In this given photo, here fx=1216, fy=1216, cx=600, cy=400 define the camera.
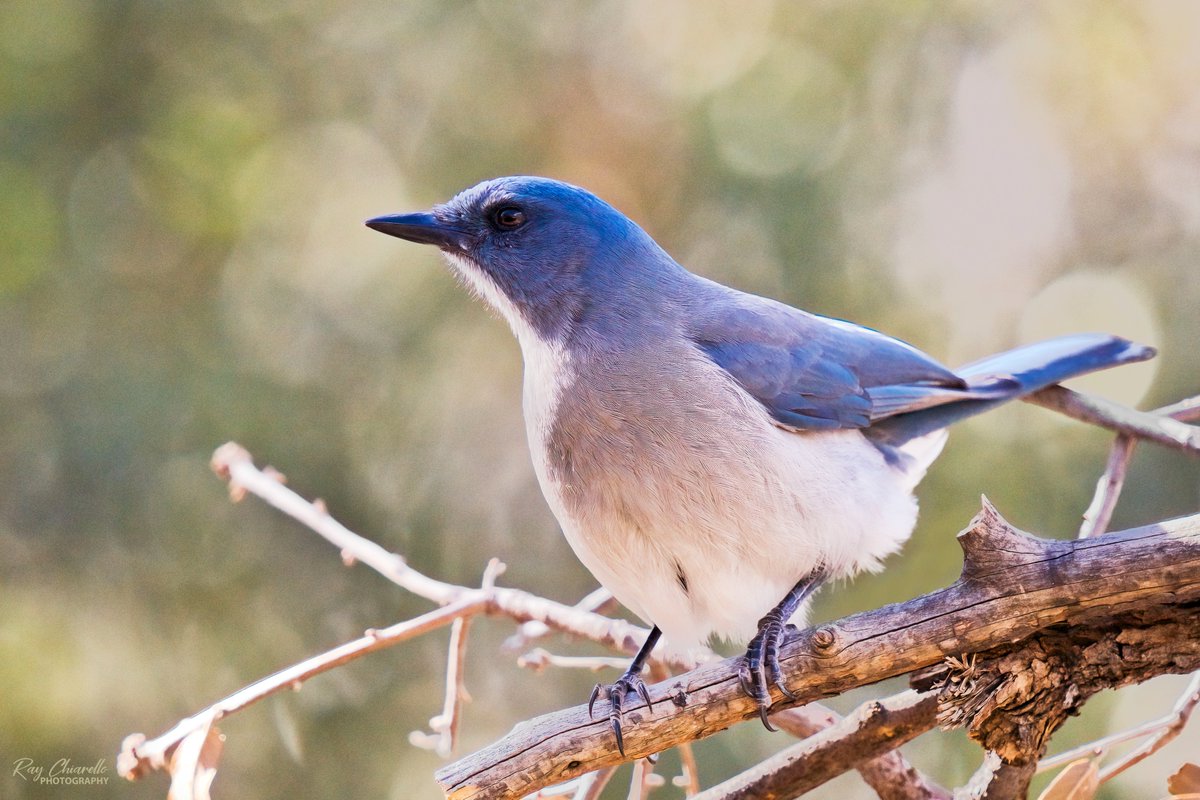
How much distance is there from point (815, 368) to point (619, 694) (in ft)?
3.78

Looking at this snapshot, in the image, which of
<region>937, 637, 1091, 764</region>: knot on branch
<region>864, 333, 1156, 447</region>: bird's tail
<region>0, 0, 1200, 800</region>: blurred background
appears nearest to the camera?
<region>937, 637, 1091, 764</region>: knot on branch

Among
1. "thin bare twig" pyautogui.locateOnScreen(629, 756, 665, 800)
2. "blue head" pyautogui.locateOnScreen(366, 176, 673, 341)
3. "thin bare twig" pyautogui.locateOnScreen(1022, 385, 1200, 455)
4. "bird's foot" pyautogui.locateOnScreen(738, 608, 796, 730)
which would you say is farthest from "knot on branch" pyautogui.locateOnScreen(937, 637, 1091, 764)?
"blue head" pyautogui.locateOnScreen(366, 176, 673, 341)

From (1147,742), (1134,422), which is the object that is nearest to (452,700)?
(1147,742)

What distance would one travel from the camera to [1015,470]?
492 centimetres

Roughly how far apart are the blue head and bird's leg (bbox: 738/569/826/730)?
96 cm

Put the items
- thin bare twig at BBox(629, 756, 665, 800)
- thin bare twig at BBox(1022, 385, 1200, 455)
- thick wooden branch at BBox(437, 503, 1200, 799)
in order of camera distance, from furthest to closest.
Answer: thin bare twig at BBox(1022, 385, 1200, 455) → thin bare twig at BBox(629, 756, 665, 800) → thick wooden branch at BBox(437, 503, 1200, 799)

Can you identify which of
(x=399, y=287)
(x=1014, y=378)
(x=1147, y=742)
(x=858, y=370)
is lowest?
(x=1147, y=742)

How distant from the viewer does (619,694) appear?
259cm

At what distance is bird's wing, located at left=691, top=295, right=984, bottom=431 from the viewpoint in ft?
10.5

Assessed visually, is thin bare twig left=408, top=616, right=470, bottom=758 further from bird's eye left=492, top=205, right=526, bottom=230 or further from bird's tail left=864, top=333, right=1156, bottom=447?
bird's tail left=864, top=333, right=1156, bottom=447

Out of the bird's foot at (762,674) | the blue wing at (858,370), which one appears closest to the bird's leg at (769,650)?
the bird's foot at (762,674)

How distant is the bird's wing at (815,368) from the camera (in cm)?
319

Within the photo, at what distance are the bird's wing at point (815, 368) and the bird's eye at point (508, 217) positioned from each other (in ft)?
1.99

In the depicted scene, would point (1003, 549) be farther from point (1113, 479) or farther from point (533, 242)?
point (533, 242)
